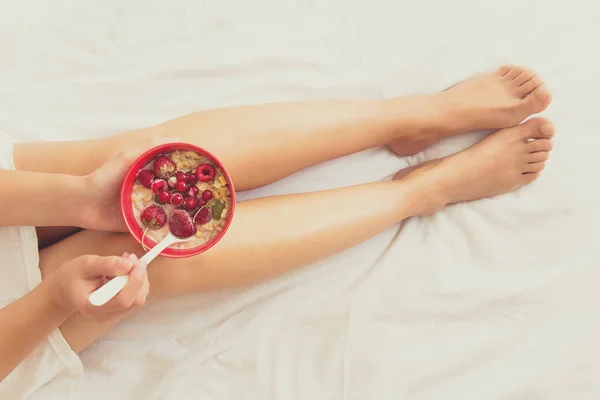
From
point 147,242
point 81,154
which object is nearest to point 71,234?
point 81,154

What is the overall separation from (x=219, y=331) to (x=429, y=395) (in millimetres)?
351

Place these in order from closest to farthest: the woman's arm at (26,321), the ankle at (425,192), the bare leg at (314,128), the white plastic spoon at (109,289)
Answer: the white plastic spoon at (109,289)
the woman's arm at (26,321)
the bare leg at (314,128)
the ankle at (425,192)

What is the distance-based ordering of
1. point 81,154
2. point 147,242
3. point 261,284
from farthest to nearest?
point 261,284, point 81,154, point 147,242

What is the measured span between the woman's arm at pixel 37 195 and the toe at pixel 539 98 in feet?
2.42

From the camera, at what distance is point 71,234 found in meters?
0.92

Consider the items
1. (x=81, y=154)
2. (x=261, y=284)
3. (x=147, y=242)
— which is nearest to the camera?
(x=147, y=242)

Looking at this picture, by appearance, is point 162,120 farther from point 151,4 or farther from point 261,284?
point 261,284

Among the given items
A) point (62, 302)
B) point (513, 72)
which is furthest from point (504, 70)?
point (62, 302)

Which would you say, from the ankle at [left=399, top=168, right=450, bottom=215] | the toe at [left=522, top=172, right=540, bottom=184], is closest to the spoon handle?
the ankle at [left=399, top=168, right=450, bottom=215]

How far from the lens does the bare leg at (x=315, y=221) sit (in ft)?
2.76

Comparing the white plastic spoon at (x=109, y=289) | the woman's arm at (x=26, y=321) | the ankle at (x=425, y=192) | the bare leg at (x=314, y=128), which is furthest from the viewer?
the ankle at (x=425, y=192)

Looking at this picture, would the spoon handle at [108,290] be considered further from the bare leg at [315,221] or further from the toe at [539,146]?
the toe at [539,146]

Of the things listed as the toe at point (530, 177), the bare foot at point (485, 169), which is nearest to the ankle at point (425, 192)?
the bare foot at point (485, 169)

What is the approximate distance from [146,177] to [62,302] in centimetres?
20
